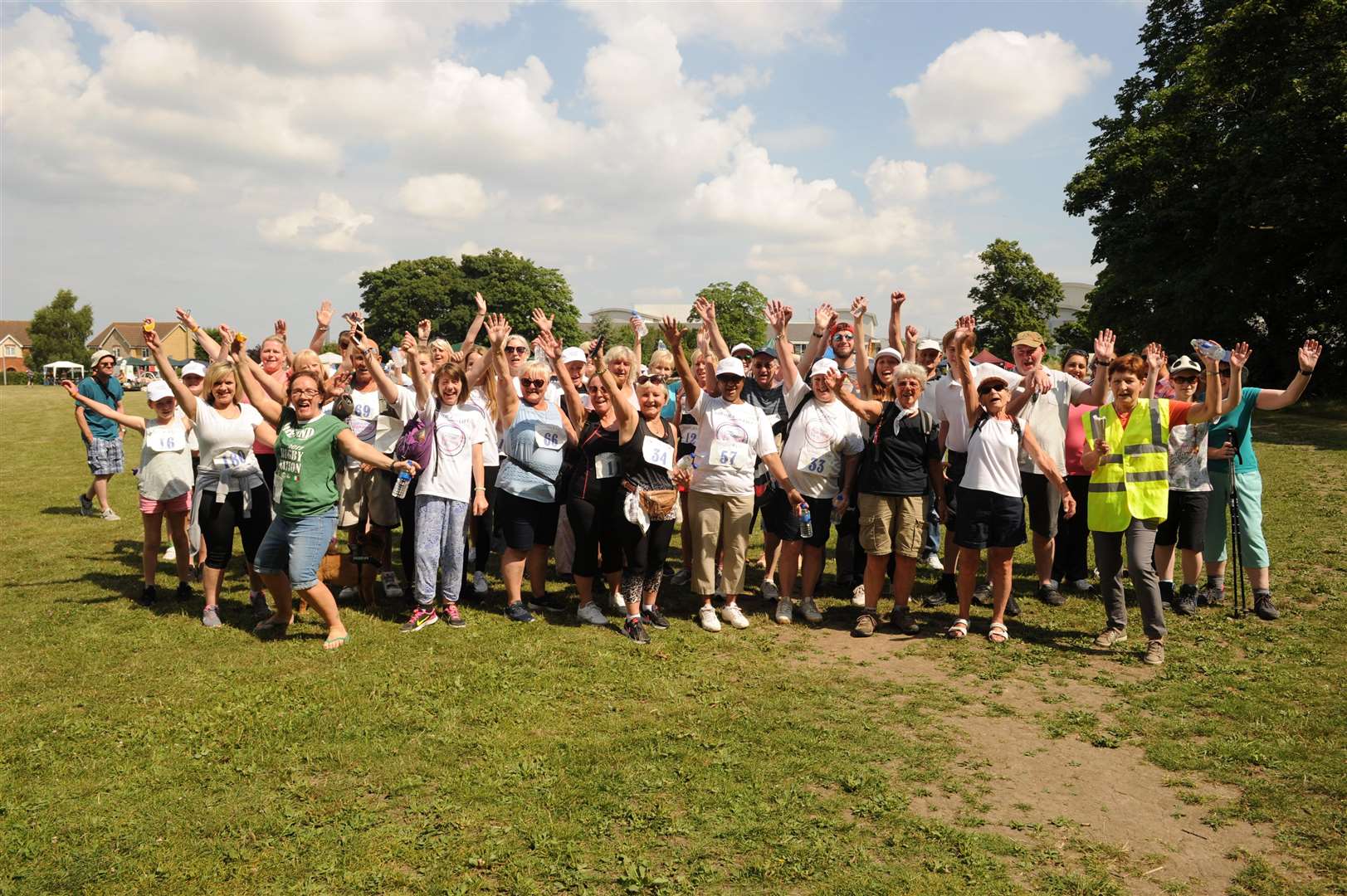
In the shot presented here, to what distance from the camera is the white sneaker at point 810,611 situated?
23.4 feet

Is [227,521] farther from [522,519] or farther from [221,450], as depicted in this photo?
[522,519]

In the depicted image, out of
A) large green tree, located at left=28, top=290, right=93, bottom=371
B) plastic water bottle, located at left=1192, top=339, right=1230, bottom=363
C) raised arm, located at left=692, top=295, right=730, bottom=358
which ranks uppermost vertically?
large green tree, located at left=28, top=290, right=93, bottom=371

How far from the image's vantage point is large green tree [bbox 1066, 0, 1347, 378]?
2186cm

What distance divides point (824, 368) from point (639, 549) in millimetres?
2108

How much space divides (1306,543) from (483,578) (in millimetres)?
8605

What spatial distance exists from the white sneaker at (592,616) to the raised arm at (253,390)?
106 inches

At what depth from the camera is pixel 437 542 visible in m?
6.62

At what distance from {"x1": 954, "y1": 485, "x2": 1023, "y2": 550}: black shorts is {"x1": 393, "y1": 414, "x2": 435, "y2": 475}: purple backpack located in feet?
13.3

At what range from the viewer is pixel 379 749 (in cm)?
459

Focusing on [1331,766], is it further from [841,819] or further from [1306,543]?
[1306,543]

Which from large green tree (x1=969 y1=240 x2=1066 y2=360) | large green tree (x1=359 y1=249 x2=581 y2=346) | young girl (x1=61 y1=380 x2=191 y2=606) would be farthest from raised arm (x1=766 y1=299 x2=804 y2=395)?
large green tree (x1=359 y1=249 x2=581 y2=346)

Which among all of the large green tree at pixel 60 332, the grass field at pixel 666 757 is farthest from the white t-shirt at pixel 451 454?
the large green tree at pixel 60 332

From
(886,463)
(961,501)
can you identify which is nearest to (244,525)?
(886,463)

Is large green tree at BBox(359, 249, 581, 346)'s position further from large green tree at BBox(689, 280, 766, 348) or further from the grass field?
the grass field
